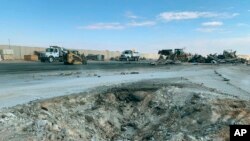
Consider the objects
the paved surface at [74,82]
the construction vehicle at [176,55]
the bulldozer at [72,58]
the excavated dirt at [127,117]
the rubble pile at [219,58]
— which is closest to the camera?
the excavated dirt at [127,117]

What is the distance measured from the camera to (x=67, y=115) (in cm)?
967

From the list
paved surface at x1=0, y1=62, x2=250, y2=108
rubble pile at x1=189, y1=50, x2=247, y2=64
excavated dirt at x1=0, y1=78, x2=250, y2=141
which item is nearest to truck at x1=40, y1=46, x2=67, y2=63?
rubble pile at x1=189, y1=50, x2=247, y2=64

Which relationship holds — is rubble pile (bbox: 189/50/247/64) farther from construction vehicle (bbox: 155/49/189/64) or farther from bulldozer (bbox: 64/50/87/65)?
bulldozer (bbox: 64/50/87/65)

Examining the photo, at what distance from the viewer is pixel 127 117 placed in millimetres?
10273

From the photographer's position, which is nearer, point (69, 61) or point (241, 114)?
point (241, 114)

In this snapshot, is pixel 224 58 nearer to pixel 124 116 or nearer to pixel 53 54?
pixel 53 54

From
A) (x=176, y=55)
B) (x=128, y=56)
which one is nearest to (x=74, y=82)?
(x=176, y=55)

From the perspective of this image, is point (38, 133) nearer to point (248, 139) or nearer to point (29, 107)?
point (29, 107)

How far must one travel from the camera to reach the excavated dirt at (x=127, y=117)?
26.8 feet

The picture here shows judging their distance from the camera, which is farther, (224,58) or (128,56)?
(128,56)

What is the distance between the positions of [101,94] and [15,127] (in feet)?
14.4

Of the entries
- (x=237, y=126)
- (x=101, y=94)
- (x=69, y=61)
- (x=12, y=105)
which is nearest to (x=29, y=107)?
(x=12, y=105)

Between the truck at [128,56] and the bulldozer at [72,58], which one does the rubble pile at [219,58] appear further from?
the bulldozer at [72,58]

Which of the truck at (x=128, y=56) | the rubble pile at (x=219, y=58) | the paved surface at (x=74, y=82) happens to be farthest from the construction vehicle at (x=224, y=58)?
the paved surface at (x=74, y=82)
